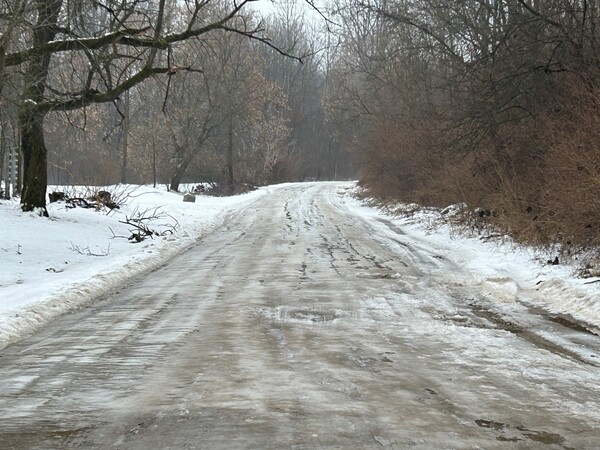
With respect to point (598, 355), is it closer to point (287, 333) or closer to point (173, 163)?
point (287, 333)

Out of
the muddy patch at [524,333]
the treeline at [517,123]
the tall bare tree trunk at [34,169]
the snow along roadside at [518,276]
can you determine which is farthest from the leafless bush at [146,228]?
the muddy patch at [524,333]

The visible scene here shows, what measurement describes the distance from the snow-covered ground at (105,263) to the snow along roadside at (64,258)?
1 centimetres

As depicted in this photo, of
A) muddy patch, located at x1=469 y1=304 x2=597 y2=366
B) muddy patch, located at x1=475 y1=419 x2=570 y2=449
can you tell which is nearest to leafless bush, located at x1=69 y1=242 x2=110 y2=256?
muddy patch, located at x1=469 y1=304 x2=597 y2=366

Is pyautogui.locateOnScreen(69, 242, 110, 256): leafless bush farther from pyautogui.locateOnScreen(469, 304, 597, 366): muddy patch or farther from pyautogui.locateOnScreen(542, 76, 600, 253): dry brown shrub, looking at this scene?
pyautogui.locateOnScreen(542, 76, 600, 253): dry brown shrub

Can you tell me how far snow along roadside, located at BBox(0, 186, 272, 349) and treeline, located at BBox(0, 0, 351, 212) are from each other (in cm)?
168

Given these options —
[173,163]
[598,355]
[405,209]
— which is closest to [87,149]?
[173,163]

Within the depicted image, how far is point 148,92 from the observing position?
41594 mm

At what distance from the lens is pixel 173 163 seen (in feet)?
128

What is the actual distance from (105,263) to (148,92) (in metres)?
32.8

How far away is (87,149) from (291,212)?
103 feet

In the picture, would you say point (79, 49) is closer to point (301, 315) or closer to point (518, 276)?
point (301, 315)

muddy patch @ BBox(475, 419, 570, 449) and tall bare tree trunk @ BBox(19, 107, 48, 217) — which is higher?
tall bare tree trunk @ BBox(19, 107, 48, 217)

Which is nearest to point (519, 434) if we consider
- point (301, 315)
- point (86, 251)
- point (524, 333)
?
point (524, 333)

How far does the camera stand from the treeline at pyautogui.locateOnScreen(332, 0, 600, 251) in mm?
9930
